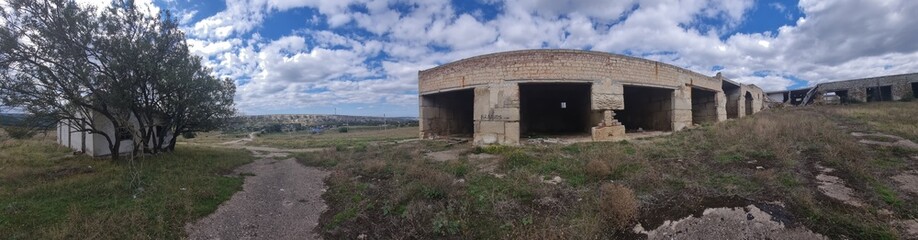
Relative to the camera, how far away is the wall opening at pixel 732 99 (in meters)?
22.6

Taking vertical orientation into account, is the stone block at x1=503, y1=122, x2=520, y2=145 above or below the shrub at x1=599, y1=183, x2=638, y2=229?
above

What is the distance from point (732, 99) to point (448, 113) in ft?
61.6

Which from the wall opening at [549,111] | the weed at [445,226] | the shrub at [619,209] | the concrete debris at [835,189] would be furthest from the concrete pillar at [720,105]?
the weed at [445,226]

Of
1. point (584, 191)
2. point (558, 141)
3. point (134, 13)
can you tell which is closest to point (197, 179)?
point (134, 13)

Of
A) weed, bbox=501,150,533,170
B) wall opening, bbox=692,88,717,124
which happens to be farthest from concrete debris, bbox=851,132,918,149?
weed, bbox=501,150,533,170

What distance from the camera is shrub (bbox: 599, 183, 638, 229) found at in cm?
487

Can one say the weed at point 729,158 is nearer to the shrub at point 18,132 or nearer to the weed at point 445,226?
the weed at point 445,226

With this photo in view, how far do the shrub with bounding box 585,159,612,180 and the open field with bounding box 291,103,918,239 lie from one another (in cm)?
2

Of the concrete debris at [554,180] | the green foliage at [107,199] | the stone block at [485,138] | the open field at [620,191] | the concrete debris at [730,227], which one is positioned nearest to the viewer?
the concrete debris at [730,227]

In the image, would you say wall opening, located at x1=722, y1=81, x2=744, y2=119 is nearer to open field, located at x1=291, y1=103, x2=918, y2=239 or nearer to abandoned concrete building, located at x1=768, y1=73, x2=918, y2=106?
abandoned concrete building, located at x1=768, y1=73, x2=918, y2=106

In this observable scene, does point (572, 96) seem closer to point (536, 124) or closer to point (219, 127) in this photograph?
point (536, 124)

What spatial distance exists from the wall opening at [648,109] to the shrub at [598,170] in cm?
916

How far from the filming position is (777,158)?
7676 mm

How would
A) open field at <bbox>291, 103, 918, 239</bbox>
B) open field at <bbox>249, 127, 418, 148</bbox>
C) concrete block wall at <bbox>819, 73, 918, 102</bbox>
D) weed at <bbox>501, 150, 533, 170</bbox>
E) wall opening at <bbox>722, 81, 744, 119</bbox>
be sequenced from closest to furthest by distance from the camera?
1. open field at <bbox>291, 103, 918, 239</bbox>
2. weed at <bbox>501, 150, 533, 170</bbox>
3. open field at <bbox>249, 127, 418, 148</bbox>
4. wall opening at <bbox>722, 81, 744, 119</bbox>
5. concrete block wall at <bbox>819, 73, 918, 102</bbox>
